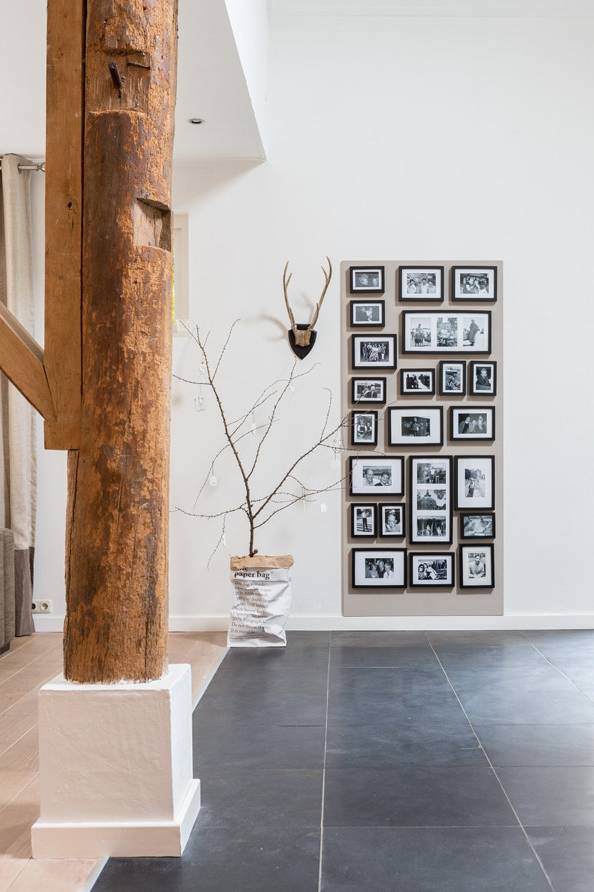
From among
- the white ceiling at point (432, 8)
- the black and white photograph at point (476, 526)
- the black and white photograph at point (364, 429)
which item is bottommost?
the black and white photograph at point (476, 526)

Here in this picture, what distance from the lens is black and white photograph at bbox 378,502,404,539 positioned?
4922 mm

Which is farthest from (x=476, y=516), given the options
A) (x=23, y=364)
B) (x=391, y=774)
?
(x=23, y=364)

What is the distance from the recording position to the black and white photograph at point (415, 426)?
16.2 ft

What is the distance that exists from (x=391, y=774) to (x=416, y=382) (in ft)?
8.44

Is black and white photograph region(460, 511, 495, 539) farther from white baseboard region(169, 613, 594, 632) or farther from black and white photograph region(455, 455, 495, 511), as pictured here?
white baseboard region(169, 613, 594, 632)

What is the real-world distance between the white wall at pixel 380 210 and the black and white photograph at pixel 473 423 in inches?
7.9

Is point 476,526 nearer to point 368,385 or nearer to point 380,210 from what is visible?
point 368,385

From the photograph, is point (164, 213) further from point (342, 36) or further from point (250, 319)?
point (342, 36)

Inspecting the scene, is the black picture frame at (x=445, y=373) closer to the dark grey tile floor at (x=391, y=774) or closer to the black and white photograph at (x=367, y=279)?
the black and white photograph at (x=367, y=279)

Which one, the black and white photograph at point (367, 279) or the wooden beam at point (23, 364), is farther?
the black and white photograph at point (367, 279)

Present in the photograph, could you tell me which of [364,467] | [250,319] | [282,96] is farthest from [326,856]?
[282,96]

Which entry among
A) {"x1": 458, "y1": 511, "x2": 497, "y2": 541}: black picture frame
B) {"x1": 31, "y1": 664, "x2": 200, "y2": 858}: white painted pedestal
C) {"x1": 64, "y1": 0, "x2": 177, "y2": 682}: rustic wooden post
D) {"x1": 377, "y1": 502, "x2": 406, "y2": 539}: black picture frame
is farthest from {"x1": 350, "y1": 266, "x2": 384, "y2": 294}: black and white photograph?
{"x1": 31, "y1": 664, "x2": 200, "y2": 858}: white painted pedestal

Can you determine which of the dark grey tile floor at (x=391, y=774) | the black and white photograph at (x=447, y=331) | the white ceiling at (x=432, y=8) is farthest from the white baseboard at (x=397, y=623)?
the white ceiling at (x=432, y=8)

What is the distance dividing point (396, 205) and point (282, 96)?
91cm
